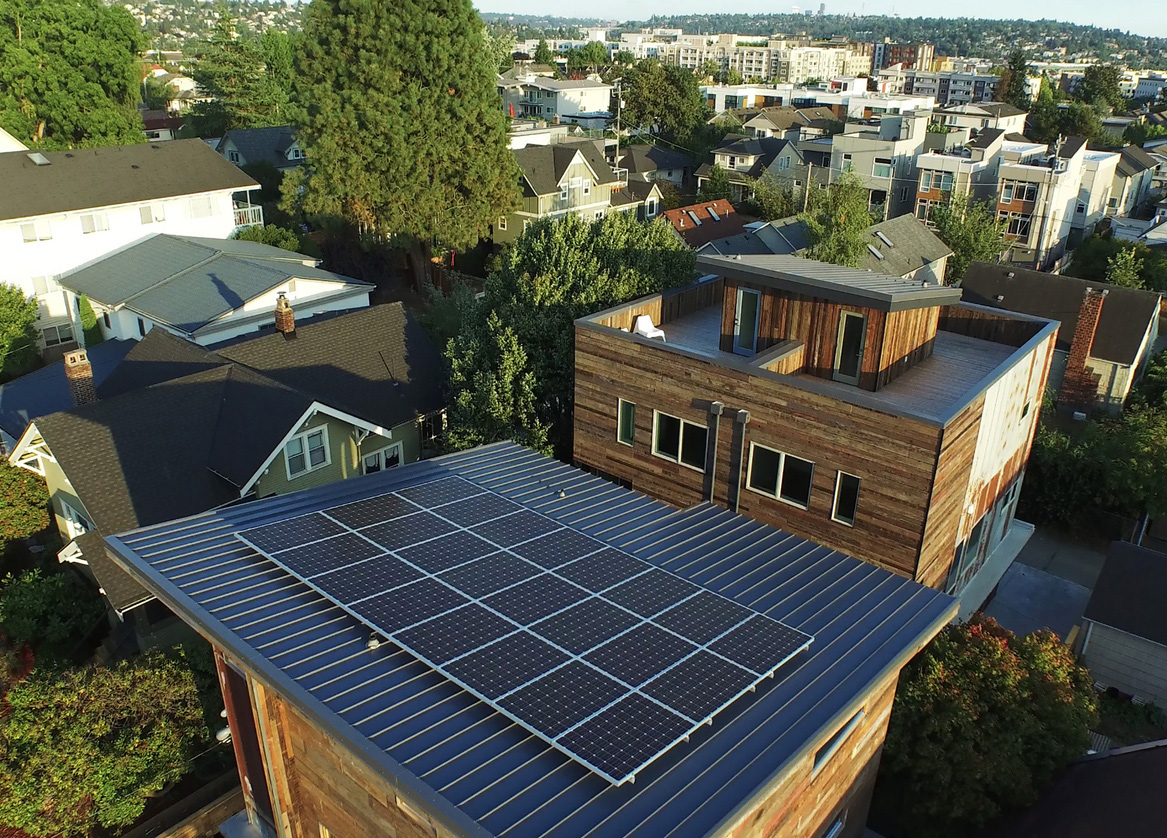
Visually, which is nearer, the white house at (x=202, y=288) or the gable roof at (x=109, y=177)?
the white house at (x=202, y=288)

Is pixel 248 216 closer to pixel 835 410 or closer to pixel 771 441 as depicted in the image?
pixel 771 441

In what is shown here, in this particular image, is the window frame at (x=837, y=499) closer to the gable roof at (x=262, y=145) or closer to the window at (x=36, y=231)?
the window at (x=36, y=231)

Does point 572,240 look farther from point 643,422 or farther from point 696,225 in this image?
point 696,225

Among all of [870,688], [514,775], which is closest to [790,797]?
[870,688]

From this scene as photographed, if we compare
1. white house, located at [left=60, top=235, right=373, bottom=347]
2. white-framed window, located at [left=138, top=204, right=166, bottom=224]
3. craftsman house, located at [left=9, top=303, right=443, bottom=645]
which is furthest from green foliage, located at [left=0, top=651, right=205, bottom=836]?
white-framed window, located at [left=138, top=204, right=166, bottom=224]

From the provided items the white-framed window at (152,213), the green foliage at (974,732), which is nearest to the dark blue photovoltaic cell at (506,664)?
the green foliage at (974,732)

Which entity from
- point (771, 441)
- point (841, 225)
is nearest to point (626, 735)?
point (771, 441)
